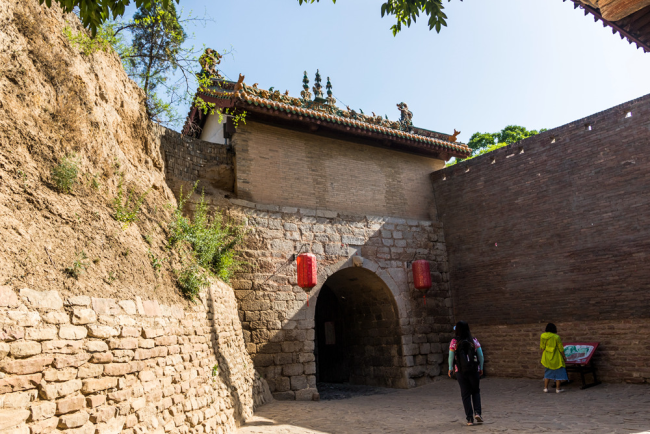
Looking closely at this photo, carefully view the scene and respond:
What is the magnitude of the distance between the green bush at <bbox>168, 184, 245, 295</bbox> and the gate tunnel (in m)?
2.90

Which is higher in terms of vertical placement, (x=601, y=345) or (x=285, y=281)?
(x=285, y=281)

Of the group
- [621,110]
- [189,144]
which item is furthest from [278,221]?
[621,110]

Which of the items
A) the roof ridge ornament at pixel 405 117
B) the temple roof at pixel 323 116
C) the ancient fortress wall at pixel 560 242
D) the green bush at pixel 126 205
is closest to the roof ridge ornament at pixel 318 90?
the temple roof at pixel 323 116

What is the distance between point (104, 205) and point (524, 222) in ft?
26.7

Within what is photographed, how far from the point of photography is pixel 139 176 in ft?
22.1

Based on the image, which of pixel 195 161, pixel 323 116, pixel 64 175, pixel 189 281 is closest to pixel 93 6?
pixel 64 175

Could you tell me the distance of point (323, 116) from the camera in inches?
387

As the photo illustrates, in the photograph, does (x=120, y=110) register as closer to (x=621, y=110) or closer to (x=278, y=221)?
(x=278, y=221)

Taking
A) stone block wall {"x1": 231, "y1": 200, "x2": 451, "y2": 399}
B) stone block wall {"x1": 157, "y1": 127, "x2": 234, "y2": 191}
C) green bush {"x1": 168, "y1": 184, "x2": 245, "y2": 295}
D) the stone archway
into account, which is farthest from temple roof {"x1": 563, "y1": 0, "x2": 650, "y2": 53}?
stone block wall {"x1": 157, "y1": 127, "x2": 234, "y2": 191}

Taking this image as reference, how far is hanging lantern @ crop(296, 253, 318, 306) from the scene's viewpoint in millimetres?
8852

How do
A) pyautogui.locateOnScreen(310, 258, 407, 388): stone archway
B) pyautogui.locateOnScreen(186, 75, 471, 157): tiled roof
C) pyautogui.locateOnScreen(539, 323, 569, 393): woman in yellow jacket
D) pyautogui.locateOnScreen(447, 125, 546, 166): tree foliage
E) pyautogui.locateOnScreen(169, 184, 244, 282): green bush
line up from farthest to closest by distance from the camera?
pyautogui.locateOnScreen(447, 125, 546, 166): tree foliage
pyautogui.locateOnScreen(310, 258, 407, 388): stone archway
pyautogui.locateOnScreen(186, 75, 471, 157): tiled roof
pyautogui.locateOnScreen(539, 323, 569, 393): woman in yellow jacket
pyautogui.locateOnScreen(169, 184, 244, 282): green bush

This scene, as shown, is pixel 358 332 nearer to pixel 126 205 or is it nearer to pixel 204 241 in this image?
pixel 204 241

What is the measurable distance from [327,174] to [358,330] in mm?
3951

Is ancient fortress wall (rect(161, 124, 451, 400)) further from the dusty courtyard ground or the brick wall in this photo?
the dusty courtyard ground
